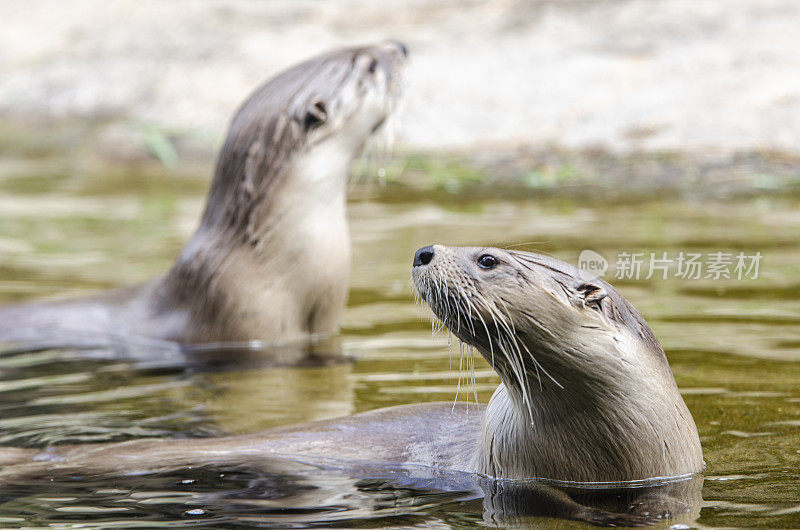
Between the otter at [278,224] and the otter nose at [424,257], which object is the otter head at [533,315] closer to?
the otter nose at [424,257]

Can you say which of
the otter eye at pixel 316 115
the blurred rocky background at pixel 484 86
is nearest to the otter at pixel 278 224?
the otter eye at pixel 316 115

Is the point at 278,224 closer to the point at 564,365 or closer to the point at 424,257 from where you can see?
the point at 424,257

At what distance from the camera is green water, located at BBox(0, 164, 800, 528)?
126 inches

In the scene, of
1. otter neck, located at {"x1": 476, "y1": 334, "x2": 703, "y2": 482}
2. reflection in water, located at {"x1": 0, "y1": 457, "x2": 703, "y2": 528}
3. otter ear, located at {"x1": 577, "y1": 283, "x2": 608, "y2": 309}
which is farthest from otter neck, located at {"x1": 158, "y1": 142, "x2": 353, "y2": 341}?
otter ear, located at {"x1": 577, "y1": 283, "x2": 608, "y2": 309}

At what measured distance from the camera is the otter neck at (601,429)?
3.13 meters

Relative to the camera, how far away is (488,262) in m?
3.24

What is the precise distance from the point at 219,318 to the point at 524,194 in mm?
3293

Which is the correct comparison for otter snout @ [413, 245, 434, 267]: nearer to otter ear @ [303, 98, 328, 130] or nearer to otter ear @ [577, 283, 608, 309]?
otter ear @ [577, 283, 608, 309]

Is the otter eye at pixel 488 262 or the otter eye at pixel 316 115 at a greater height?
the otter eye at pixel 316 115

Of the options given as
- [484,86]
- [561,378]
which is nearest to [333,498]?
[561,378]

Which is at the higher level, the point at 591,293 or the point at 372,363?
the point at 591,293

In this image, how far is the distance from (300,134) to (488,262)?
210cm

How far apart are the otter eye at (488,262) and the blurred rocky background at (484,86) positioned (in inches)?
193

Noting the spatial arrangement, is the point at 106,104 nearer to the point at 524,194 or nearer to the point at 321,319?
the point at 524,194
